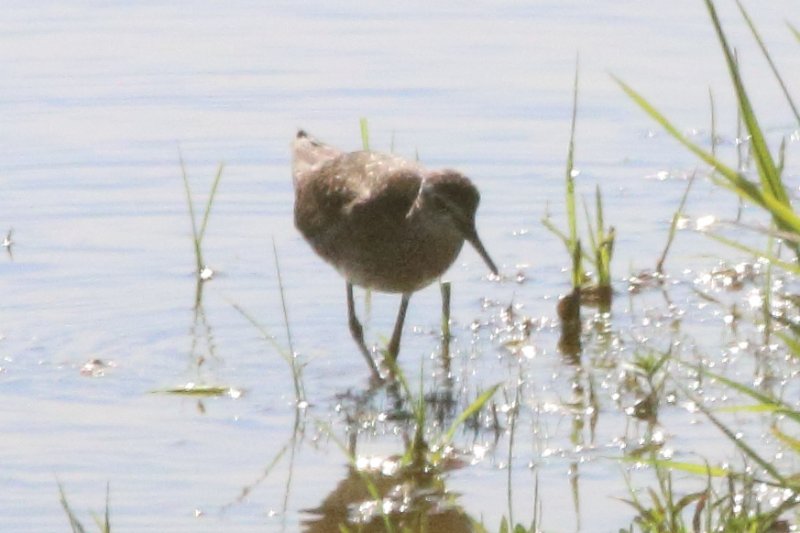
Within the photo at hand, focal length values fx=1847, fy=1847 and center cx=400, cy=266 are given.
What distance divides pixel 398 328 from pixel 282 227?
63.0 inches

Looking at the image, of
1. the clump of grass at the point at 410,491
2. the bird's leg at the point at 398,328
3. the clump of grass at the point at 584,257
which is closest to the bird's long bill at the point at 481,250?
the clump of grass at the point at 584,257

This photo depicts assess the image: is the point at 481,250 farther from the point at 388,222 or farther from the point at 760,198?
the point at 760,198

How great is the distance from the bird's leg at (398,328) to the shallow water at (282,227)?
10cm

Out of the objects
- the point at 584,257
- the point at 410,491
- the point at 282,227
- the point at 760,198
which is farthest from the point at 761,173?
the point at 282,227

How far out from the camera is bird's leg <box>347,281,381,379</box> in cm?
713

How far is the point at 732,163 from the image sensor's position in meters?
9.36

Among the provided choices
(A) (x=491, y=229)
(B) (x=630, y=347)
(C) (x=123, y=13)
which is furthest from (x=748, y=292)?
(C) (x=123, y=13)

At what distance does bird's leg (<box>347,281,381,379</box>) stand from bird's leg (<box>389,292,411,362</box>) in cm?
9

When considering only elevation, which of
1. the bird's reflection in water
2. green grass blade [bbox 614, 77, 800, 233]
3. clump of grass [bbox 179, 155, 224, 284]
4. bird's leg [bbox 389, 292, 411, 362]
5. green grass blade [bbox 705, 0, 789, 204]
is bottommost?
the bird's reflection in water

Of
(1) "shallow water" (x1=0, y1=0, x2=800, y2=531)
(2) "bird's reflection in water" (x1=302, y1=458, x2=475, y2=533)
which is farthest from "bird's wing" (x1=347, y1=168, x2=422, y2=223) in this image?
(2) "bird's reflection in water" (x1=302, y1=458, x2=475, y2=533)

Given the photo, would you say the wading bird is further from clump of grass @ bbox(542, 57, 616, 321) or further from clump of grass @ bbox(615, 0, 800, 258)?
clump of grass @ bbox(615, 0, 800, 258)

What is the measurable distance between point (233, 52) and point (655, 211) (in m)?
3.51

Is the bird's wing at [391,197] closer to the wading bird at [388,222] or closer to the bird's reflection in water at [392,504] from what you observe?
the wading bird at [388,222]

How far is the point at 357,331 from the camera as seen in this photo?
743 centimetres
